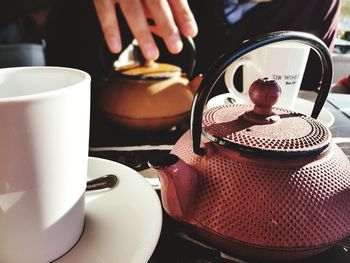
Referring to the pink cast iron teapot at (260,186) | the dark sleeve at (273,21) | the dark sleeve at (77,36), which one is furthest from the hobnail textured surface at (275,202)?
the dark sleeve at (273,21)

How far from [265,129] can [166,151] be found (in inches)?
10.0

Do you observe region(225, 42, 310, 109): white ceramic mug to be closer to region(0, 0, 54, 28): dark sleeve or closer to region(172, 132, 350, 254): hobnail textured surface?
region(172, 132, 350, 254): hobnail textured surface

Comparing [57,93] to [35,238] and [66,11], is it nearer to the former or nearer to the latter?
[35,238]

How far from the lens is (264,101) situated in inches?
14.4

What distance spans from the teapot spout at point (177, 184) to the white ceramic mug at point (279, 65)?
0.35 meters

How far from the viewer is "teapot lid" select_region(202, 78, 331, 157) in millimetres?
323

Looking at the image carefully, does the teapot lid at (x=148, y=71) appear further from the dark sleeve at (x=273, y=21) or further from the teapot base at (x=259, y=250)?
the dark sleeve at (x=273, y=21)

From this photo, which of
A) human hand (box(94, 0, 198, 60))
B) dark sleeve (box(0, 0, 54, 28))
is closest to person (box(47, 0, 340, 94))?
human hand (box(94, 0, 198, 60))

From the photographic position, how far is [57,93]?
262 millimetres

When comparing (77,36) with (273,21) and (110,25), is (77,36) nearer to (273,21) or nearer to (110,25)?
(110,25)

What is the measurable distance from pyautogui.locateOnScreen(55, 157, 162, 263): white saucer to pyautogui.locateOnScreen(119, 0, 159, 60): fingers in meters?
0.31

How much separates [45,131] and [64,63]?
2.52 ft

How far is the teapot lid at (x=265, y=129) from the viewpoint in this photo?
32cm

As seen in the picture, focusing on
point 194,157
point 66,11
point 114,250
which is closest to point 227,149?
point 194,157
